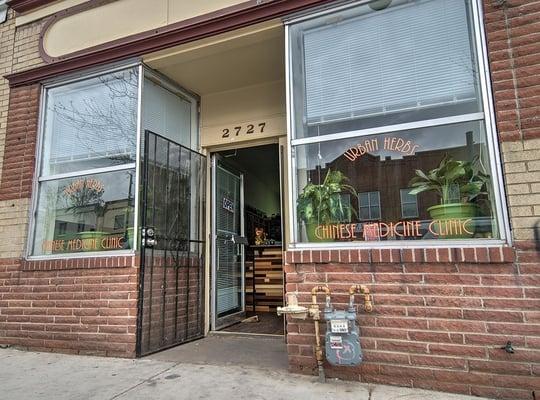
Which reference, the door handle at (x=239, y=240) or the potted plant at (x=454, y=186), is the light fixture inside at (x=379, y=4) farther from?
the door handle at (x=239, y=240)

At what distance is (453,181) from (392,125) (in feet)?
2.24

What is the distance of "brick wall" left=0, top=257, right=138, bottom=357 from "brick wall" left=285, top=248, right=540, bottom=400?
1879 mm

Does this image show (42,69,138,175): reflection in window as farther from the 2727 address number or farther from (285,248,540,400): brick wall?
(285,248,540,400): brick wall

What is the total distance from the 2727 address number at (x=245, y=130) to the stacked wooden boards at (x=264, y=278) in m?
2.09

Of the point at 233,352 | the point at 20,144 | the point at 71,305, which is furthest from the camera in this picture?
the point at 20,144

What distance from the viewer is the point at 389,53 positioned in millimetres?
3658

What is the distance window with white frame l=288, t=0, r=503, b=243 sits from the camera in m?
3.25

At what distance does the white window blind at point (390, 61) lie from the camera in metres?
3.42

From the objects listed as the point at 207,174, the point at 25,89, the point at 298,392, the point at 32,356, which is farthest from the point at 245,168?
the point at 298,392

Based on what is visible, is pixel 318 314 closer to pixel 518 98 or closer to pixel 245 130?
pixel 518 98

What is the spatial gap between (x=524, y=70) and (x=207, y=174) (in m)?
3.74

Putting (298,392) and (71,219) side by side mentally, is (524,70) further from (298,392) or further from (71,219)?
(71,219)

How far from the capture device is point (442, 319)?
3.04 meters

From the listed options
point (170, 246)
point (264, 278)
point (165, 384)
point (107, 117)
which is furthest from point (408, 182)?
point (264, 278)
